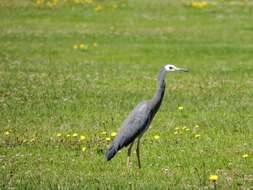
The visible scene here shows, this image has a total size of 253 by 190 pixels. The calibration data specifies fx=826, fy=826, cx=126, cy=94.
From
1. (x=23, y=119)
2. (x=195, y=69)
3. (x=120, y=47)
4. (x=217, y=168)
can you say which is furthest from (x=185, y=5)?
(x=217, y=168)

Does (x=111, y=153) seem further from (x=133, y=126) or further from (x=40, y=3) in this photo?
(x=40, y=3)

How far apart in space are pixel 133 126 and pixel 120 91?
668 cm

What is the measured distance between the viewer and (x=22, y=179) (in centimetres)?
949

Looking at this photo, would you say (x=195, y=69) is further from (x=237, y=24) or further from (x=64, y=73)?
(x=237, y=24)

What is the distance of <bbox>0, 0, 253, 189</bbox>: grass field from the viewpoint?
1009 centimetres

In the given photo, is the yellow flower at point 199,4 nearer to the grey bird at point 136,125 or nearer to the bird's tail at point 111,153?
the grey bird at point 136,125

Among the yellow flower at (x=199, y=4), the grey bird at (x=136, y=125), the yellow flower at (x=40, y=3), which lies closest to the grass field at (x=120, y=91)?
the yellow flower at (x=40, y=3)

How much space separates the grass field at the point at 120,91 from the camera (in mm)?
10094

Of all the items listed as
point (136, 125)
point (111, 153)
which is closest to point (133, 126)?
point (136, 125)

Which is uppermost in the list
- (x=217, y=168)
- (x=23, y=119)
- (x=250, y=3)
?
(x=217, y=168)

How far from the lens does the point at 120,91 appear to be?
1678 centimetres

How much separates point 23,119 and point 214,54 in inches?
383

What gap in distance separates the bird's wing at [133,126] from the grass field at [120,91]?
1.26 feet

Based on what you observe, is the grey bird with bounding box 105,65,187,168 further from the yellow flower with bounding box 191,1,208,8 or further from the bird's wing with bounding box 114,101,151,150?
the yellow flower with bounding box 191,1,208,8
